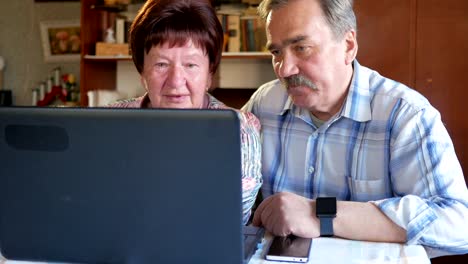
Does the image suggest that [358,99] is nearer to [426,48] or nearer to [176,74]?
[176,74]

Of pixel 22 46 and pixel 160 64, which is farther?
pixel 22 46

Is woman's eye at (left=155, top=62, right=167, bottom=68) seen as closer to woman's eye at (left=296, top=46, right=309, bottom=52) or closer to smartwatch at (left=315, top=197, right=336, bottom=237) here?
woman's eye at (left=296, top=46, right=309, bottom=52)

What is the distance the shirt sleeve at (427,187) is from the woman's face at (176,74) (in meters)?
0.48

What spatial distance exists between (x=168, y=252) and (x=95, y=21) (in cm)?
318

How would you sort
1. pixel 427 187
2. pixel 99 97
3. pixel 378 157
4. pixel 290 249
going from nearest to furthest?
pixel 290 249 → pixel 427 187 → pixel 378 157 → pixel 99 97

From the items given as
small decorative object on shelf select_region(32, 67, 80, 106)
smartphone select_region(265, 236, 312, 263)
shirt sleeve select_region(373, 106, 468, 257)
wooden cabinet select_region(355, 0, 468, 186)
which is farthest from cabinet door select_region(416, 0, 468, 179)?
small decorative object on shelf select_region(32, 67, 80, 106)

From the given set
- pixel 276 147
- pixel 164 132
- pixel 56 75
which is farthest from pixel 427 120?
pixel 56 75

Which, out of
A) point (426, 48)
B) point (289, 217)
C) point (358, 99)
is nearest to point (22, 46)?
point (426, 48)

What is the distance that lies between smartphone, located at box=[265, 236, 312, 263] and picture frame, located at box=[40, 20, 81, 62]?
3320mm

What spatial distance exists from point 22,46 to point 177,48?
3.19 metres

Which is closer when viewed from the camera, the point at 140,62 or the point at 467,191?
the point at 467,191

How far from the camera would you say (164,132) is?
2.72 feet

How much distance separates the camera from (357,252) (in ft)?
3.51

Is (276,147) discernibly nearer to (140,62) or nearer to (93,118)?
(140,62)
